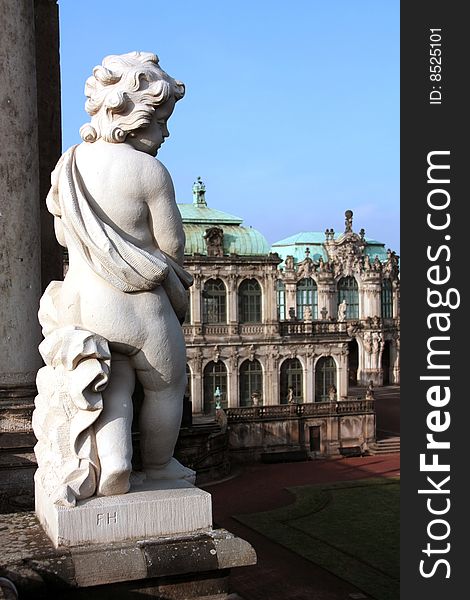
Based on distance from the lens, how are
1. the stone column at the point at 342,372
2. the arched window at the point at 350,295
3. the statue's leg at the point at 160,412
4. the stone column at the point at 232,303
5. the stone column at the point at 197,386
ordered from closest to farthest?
the statue's leg at the point at 160,412, the stone column at the point at 197,386, the stone column at the point at 232,303, the stone column at the point at 342,372, the arched window at the point at 350,295

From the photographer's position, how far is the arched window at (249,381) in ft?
143

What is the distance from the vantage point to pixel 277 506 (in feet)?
84.3

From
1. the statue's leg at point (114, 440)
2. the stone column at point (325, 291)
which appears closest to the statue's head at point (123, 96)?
the statue's leg at point (114, 440)

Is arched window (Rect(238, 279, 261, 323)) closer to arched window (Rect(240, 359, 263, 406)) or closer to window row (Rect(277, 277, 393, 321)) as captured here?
arched window (Rect(240, 359, 263, 406))

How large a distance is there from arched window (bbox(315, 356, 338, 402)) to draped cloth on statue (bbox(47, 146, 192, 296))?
1577 inches

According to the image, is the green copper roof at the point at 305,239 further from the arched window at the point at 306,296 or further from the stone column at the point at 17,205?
the stone column at the point at 17,205

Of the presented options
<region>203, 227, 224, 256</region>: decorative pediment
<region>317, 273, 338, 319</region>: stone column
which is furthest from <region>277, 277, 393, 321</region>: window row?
<region>203, 227, 224, 256</region>: decorative pediment

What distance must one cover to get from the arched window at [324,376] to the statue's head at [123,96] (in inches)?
1574

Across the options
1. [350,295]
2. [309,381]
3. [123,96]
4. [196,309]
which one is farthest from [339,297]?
[123,96]

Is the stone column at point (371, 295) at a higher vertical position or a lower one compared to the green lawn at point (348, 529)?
higher

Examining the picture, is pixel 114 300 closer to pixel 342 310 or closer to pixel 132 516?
pixel 132 516

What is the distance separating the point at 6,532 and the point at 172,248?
1.93 metres

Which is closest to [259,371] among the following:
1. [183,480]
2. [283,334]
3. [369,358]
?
[283,334]

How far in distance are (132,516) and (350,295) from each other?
56.9 meters
